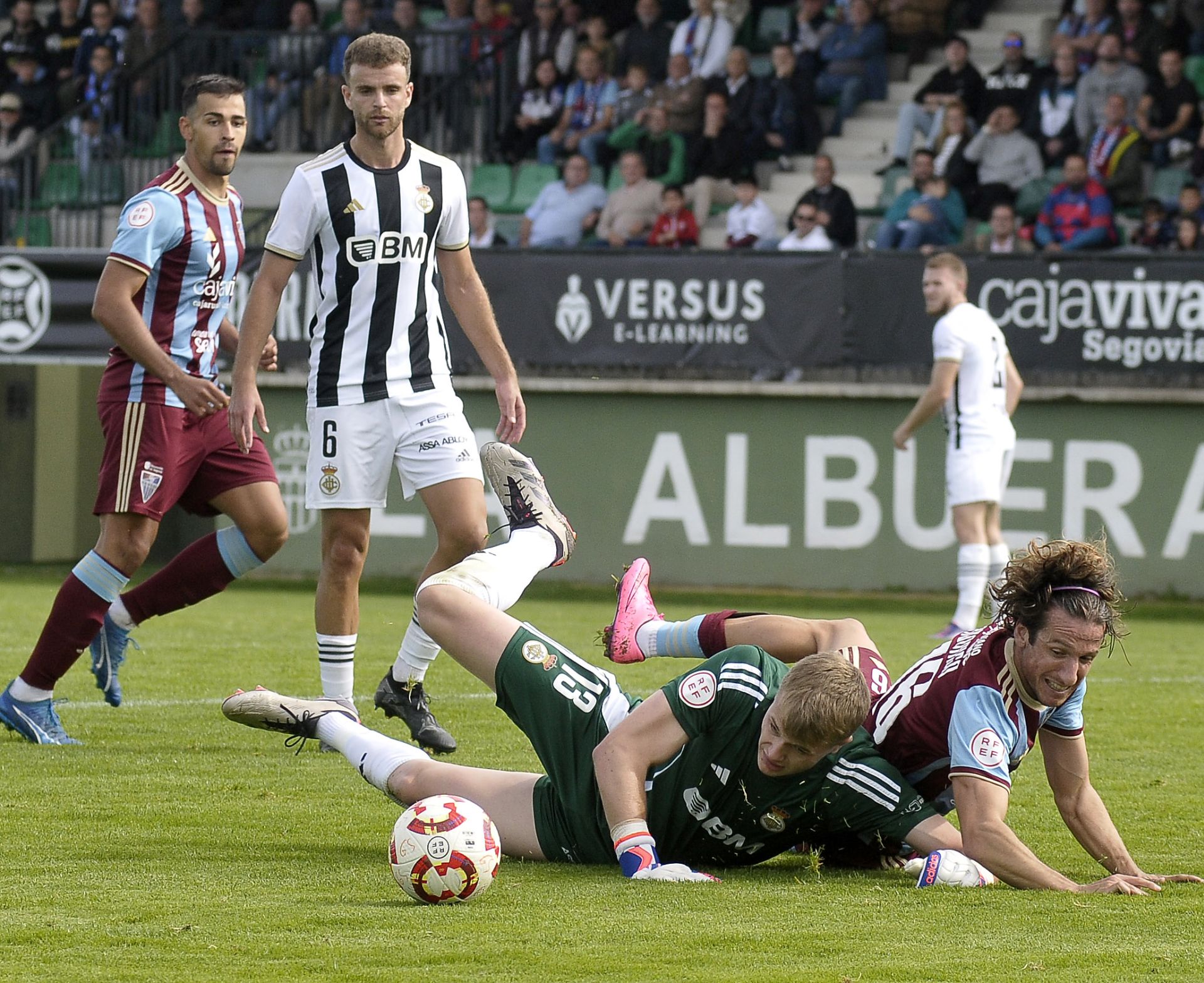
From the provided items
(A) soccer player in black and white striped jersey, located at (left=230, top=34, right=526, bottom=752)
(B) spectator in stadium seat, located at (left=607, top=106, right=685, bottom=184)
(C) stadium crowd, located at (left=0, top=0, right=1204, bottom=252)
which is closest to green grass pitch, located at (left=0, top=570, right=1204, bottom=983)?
(A) soccer player in black and white striped jersey, located at (left=230, top=34, right=526, bottom=752)

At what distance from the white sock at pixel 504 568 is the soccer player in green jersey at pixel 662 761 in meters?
0.01

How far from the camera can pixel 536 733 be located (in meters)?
4.95

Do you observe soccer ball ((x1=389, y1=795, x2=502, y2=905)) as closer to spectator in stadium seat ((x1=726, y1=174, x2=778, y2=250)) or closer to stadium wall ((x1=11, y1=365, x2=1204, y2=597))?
stadium wall ((x1=11, y1=365, x2=1204, y2=597))

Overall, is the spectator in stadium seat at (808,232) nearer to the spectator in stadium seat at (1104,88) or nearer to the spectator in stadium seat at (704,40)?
the spectator in stadium seat at (1104,88)

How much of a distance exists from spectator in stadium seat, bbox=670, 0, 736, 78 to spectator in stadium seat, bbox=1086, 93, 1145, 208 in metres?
3.93

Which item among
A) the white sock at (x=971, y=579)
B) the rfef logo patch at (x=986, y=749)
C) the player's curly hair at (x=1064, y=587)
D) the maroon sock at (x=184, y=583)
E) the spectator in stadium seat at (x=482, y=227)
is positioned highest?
the spectator in stadium seat at (x=482, y=227)

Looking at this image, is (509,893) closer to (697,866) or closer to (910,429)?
(697,866)

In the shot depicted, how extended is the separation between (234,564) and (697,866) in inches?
109

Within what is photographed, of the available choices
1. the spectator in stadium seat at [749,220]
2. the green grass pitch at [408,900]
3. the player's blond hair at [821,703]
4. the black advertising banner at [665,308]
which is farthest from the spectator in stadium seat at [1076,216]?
the player's blond hair at [821,703]

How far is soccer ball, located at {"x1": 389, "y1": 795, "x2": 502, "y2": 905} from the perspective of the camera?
4.40m

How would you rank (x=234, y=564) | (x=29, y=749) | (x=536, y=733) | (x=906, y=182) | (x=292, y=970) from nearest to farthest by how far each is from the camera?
(x=292, y=970)
(x=536, y=733)
(x=29, y=749)
(x=234, y=564)
(x=906, y=182)

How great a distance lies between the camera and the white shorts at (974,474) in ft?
37.2

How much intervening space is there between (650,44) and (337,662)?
12776 mm

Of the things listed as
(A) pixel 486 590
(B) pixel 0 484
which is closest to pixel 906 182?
(B) pixel 0 484
